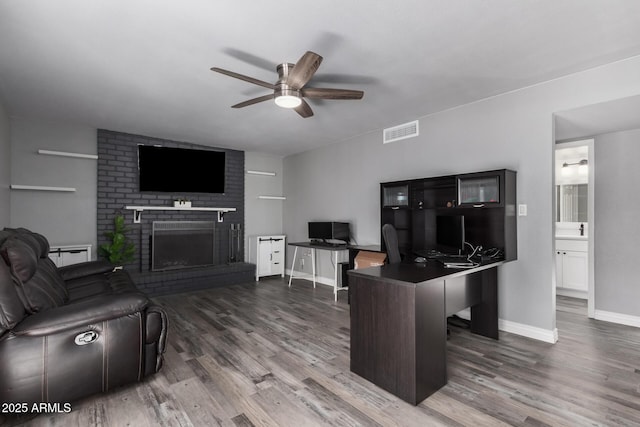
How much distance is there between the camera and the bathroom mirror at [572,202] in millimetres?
5052

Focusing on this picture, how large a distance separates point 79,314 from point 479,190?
3494 millimetres

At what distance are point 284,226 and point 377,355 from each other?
15.4ft

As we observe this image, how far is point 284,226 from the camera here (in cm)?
674

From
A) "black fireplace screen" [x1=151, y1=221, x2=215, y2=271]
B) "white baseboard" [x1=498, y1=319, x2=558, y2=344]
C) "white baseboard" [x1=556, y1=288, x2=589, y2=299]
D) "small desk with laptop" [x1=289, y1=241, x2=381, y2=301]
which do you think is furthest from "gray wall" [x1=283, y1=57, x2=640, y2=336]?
"black fireplace screen" [x1=151, y1=221, x2=215, y2=271]

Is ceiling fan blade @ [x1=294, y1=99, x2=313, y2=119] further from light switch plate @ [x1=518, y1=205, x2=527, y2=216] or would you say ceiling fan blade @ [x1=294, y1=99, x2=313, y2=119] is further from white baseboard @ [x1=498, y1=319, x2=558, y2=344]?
white baseboard @ [x1=498, y1=319, x2=558, y2=344]

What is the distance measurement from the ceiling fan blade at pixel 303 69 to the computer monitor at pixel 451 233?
6.87ft

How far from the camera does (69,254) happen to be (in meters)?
4.41

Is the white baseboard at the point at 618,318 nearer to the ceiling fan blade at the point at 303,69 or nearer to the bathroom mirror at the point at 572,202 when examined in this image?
the bathroom mirror at the point at 572,202

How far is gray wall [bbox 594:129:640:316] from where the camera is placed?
3500 mm

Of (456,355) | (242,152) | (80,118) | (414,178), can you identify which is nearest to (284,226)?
(242,152)

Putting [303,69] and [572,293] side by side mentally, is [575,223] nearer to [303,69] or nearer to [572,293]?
[572,293]

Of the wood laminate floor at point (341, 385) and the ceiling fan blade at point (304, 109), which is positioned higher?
the ceiling fan blade at point (304, 109)

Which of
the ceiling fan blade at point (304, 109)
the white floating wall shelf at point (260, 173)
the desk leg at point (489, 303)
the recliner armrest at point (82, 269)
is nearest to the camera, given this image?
the ceiling fan blade at point (304, 109)

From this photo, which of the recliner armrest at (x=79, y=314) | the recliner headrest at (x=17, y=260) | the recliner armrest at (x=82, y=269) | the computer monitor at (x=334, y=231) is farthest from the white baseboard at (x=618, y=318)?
the recliner armrest at (x=82, y=269)
